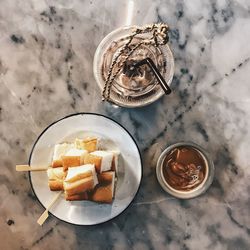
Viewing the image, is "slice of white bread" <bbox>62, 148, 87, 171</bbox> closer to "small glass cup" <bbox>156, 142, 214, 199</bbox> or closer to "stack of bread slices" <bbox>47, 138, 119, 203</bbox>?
"stack of bread slices" <bbox>47, 138, 119, 203</bbox>

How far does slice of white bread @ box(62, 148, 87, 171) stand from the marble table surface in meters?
0.15

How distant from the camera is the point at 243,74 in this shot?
1.37m

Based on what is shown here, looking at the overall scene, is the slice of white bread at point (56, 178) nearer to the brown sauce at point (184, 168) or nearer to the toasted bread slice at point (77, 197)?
the toasted bread slice at point (77, 197)

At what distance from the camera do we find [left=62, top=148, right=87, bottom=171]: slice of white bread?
49.6 inches

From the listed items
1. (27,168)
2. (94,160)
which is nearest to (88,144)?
(94,160)

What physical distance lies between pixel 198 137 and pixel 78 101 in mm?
313

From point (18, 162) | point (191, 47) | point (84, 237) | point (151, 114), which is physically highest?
point (191, 47)

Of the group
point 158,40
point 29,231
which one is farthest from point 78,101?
point 29,231

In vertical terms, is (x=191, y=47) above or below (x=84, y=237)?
above

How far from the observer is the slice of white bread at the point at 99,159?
126cm

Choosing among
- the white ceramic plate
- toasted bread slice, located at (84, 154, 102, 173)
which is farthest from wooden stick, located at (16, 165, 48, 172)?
toasted bread slice, located at (84, 154, 102, 173)

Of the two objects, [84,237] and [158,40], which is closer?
[158,40]

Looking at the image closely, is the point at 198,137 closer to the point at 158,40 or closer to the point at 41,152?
the point at 158,40

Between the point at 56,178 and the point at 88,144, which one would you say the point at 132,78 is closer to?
the point at 88,144
